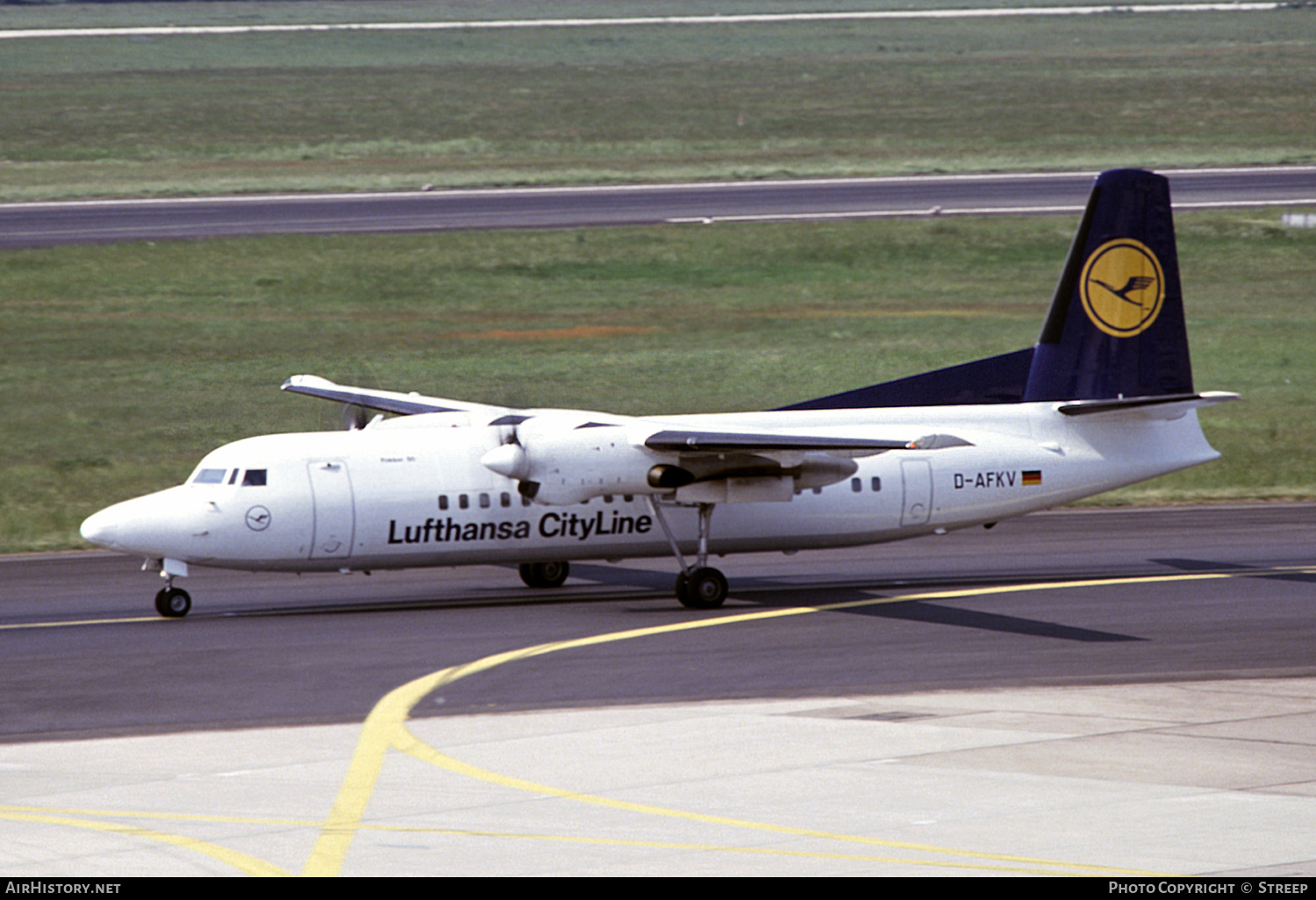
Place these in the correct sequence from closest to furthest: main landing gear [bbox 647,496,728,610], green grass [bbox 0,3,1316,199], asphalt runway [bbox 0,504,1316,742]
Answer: asphalt runway [bbox 0,504,1316,742] → main landing gear [bbox 647,496,728,610] → green grass [bbox 0,3,1316,199]

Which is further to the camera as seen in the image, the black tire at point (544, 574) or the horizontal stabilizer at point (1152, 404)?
the black tire at point (544, 574)

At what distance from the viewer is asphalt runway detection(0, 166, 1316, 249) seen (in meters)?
63.9

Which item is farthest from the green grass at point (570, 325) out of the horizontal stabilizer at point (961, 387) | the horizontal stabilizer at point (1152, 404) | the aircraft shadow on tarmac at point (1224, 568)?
the horizontal stabilizer at point (1152, 404)

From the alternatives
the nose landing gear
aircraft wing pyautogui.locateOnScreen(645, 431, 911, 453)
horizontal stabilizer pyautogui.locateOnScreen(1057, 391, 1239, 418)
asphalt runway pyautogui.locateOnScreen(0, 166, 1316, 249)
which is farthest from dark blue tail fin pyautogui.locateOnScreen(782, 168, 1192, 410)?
asphalt runway pyautogui.locateOnScreen(0, 166, 1316, 249)

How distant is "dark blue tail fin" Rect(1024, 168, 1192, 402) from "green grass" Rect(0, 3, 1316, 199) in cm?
4912

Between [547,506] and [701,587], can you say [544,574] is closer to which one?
[547,506]

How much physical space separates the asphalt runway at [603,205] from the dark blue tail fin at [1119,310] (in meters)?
36.3

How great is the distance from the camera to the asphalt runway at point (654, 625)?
1988cm

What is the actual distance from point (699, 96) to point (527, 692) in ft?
301

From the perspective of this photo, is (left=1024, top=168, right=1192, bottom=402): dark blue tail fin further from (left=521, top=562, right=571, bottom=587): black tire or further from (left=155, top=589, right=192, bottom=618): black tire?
(left=155, top=589, right=192, bottom=618): black tire

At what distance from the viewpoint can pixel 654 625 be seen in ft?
79.6

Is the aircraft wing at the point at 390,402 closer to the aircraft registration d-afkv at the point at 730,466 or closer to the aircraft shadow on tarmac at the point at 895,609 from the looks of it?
the aircraft registration d-afkv at the point at 730,466

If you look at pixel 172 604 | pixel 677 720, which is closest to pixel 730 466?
pixel 677 720
